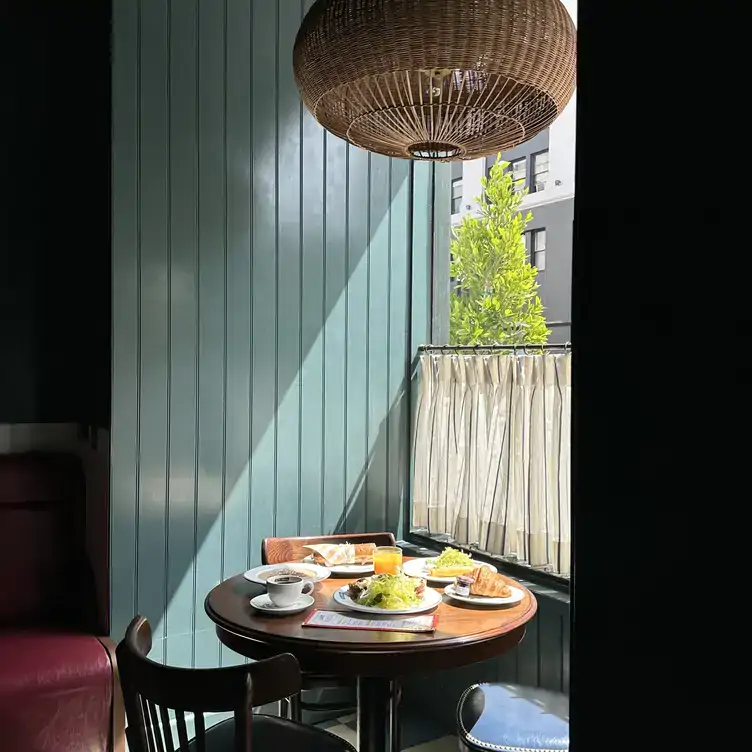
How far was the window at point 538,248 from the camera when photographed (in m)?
3.01

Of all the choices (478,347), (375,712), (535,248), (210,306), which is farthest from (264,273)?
(375,712)

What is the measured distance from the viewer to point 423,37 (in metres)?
1.77

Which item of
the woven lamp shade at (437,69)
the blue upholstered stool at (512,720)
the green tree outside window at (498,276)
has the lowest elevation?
the blue upholstered stool at (512,720)

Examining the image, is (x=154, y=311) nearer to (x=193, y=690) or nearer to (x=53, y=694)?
(x=53, y=694)

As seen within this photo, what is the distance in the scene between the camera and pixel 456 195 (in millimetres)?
3666

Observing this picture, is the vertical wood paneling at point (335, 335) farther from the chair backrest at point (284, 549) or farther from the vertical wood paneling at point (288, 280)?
the chair backrest at point (284, 549)

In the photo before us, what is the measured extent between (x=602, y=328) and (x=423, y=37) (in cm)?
152

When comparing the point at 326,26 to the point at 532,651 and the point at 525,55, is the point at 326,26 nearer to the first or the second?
the point at 525,55

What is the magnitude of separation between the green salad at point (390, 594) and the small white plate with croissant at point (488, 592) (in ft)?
0.44

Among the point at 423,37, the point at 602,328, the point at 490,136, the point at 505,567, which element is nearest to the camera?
the point at 602,328

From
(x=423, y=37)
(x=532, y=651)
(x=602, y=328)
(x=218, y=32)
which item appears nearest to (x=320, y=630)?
(x=532, y=651)

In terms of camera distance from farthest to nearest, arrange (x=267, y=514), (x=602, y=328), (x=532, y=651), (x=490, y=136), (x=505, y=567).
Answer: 1. (x=267, y=514)
2. (x=505, y=567)
3. (x=532, y=651)
4. (x=490, y=136)
5. (x=602, y=328)

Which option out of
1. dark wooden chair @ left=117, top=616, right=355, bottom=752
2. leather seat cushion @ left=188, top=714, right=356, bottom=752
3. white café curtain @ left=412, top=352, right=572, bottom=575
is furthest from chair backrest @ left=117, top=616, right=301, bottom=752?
white café curtain @ left=412, top=352, right=572, bottom=575

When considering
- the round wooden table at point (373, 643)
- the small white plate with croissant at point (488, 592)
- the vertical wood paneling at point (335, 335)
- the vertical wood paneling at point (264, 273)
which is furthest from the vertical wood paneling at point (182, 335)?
the small white plate with croissant at point (488, 592)
